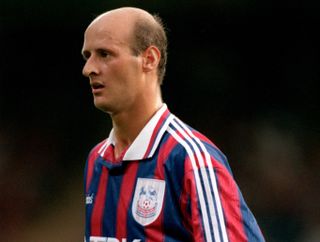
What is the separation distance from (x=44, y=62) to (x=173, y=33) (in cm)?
102

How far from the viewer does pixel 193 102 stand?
5883 millimetres

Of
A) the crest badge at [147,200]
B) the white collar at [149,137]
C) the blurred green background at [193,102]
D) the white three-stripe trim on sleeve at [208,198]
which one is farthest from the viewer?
the blurred green background at [193,102]

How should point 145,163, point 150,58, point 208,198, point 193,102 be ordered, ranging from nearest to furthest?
1. point 208,198
2. point 145,163
3. point 150,58
4. point 193,102

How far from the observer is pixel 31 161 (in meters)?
5.74

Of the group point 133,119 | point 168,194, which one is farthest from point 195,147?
point 133,119

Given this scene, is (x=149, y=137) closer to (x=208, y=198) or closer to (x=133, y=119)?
(x=133, y=119)

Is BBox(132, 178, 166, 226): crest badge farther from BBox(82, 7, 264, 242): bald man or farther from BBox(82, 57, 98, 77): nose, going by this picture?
BBox(82, 57, 98, 77): nose

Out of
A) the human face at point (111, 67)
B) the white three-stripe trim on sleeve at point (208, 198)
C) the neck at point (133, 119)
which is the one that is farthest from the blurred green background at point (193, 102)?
the white three-stripe trim on sleeve at point (208, 198)

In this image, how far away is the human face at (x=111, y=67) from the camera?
90.0 inches

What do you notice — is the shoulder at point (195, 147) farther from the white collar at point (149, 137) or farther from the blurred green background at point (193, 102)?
the blurred green background at point (193, 102)

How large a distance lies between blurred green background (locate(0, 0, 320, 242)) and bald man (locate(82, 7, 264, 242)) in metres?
3.16

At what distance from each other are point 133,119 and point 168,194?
32 centimetres

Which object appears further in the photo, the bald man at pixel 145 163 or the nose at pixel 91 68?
the nose at pixel 91 68

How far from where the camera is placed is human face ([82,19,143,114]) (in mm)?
2285
